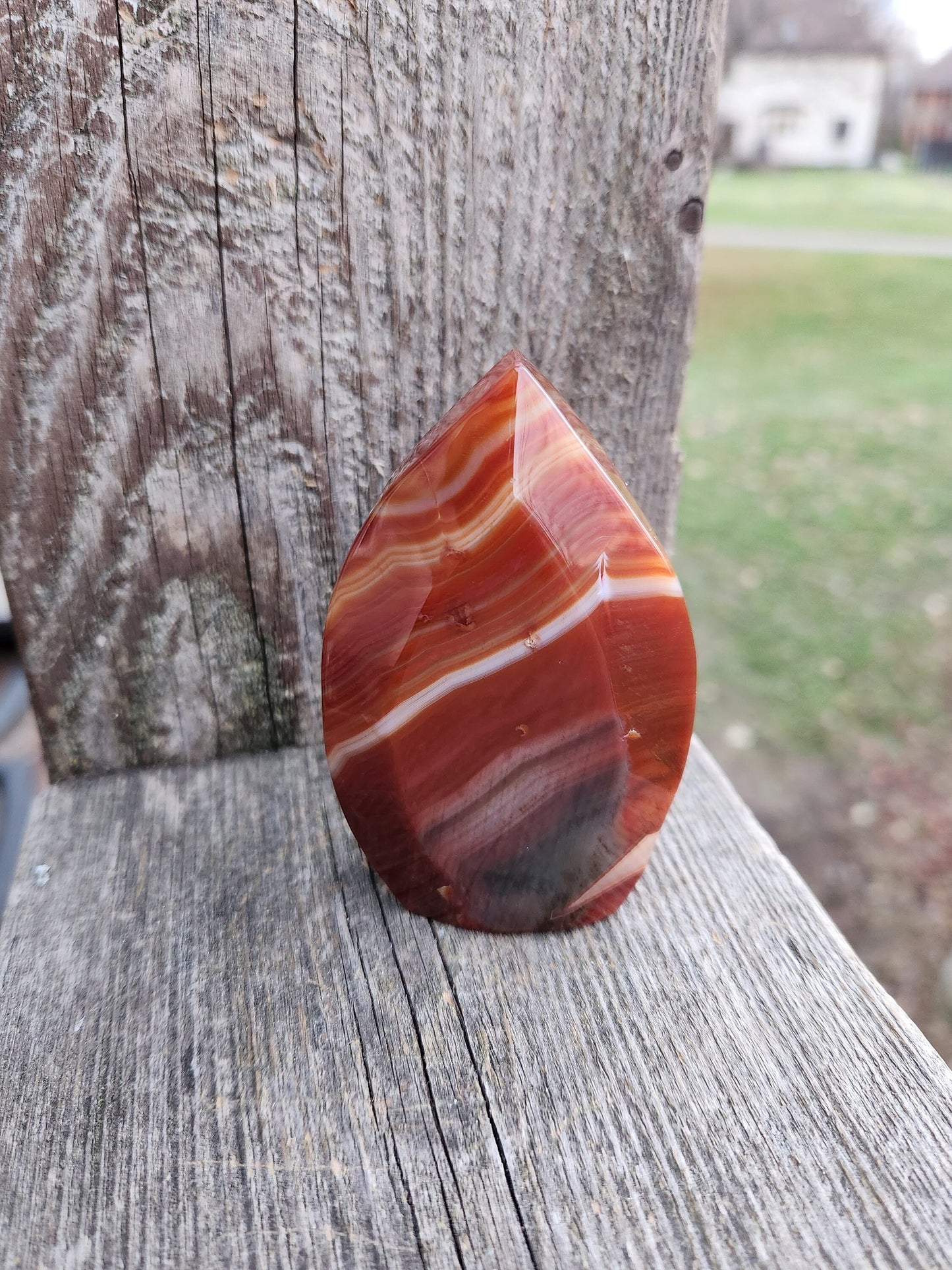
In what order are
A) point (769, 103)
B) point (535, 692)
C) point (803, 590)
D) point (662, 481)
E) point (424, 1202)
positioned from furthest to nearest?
1. point (769, 103)
2. point (803, 590)
3. point (662, 481)
4. point (535, 692)
5. point (424, 1202)

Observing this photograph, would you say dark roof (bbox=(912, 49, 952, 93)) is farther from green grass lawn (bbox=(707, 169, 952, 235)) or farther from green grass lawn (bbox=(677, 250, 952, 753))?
green grass lawn (bbox=(677, 250, 952, 753))

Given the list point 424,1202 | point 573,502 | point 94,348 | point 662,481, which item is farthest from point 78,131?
point 424,1202

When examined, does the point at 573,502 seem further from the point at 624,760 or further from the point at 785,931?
the point at 785,931

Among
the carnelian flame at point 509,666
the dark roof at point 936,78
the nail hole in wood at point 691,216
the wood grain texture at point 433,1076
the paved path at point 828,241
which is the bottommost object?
the wood grain texture at point 433,1076

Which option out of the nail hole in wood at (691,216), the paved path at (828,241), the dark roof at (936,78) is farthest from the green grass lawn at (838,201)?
the nail hole in wood at (691,216)

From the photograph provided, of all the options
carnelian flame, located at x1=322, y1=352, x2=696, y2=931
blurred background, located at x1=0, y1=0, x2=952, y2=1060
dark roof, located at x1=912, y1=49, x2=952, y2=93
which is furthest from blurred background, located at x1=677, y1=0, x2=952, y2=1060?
dark roof, located at x1=912, y1=49, x2=952, y2=93

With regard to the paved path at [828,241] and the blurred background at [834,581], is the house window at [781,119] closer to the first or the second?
the paved path at [828,241]
